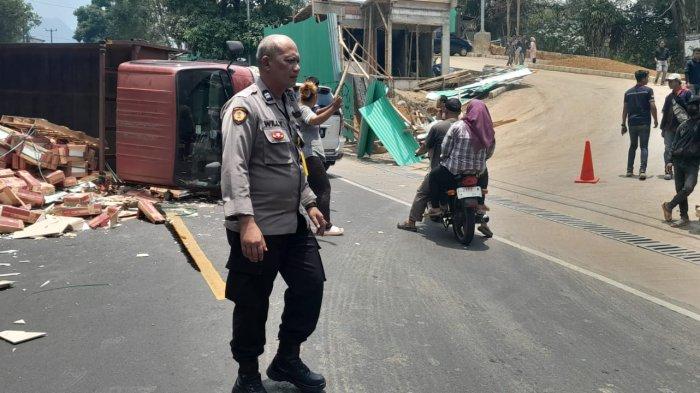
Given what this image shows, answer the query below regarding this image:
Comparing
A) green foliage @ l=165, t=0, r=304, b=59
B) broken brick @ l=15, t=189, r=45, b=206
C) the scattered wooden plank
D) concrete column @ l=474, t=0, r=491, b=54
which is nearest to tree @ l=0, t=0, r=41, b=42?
green foliage @ l=165, t=0, r=304, b=59

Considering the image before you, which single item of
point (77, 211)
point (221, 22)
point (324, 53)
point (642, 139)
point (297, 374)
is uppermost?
point (221, 22)

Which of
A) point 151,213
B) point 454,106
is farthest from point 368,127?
point 151,213

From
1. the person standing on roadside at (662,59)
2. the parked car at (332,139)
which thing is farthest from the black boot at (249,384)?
the person standing on roadside at (662,59)

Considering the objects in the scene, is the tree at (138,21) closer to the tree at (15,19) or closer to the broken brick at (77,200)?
the tree at (15,19)

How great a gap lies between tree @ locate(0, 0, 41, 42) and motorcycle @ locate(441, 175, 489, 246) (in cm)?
7010

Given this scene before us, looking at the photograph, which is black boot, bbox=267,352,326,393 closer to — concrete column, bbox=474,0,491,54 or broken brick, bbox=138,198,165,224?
broken brick, bbox=138,198,165,224

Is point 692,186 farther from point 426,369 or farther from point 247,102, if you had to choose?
point 247,102

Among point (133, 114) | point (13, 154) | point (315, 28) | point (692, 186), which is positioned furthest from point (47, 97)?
point (315, 28)

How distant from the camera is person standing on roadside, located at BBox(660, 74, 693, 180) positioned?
36.1 ft

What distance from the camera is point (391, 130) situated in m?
19.1

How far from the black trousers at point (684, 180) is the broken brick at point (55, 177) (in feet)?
31.0

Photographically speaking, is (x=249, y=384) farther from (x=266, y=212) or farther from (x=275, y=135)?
(x=275, y=135)

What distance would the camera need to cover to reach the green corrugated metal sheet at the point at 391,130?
18.8 m

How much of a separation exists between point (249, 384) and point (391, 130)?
15767 mm
